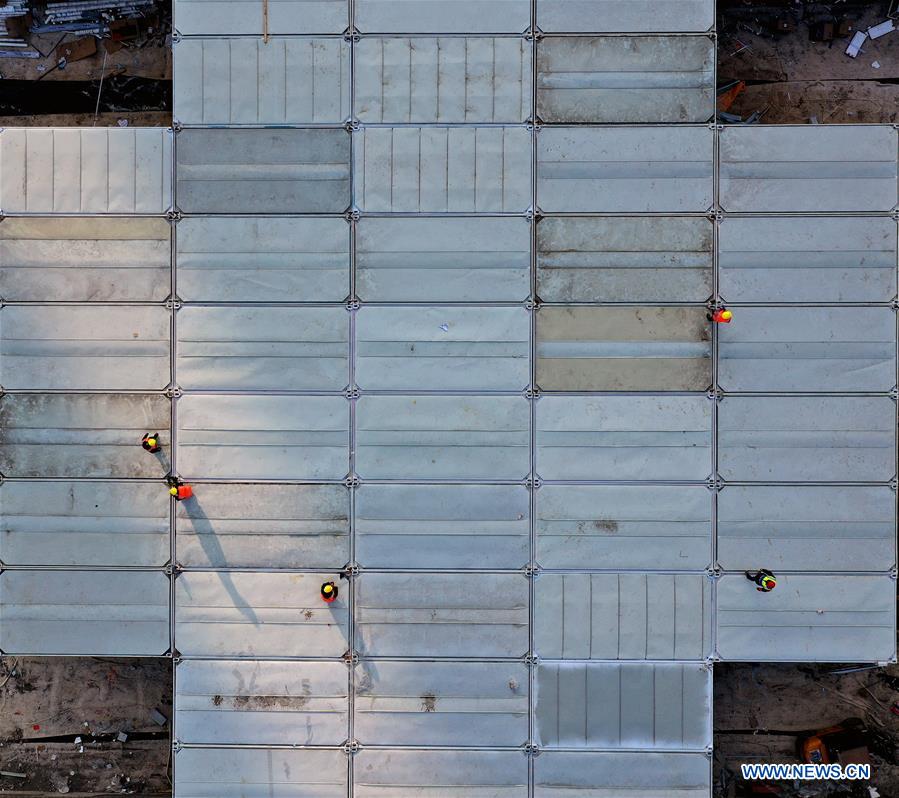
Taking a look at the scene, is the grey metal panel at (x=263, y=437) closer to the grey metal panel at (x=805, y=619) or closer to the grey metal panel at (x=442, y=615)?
the grey metal panel at (x=442, y=615)

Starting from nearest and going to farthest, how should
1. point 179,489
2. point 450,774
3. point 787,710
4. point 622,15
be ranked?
point 179,489, point 450,774, point 622,15, point 787,710

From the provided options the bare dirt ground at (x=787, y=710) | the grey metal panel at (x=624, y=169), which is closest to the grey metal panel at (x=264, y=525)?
the grey metal panel at (x=624, y=169)

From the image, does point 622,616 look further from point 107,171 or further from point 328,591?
point 107,171

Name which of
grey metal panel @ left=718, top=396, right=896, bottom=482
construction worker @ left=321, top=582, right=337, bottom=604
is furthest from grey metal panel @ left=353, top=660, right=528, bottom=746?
grey metal panel @ left=718, top=396, right=896, bottom=482

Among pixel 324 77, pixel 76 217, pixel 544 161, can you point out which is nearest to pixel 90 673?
pixel 76 217

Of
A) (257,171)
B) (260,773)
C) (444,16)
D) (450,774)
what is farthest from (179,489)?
(444,16)

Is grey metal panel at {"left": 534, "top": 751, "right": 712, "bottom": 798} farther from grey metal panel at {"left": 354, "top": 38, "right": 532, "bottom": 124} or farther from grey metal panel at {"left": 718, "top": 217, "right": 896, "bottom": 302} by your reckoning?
grey metal panel at {"left": 354, "top": 38, "right": 532, "bottom": 124}
